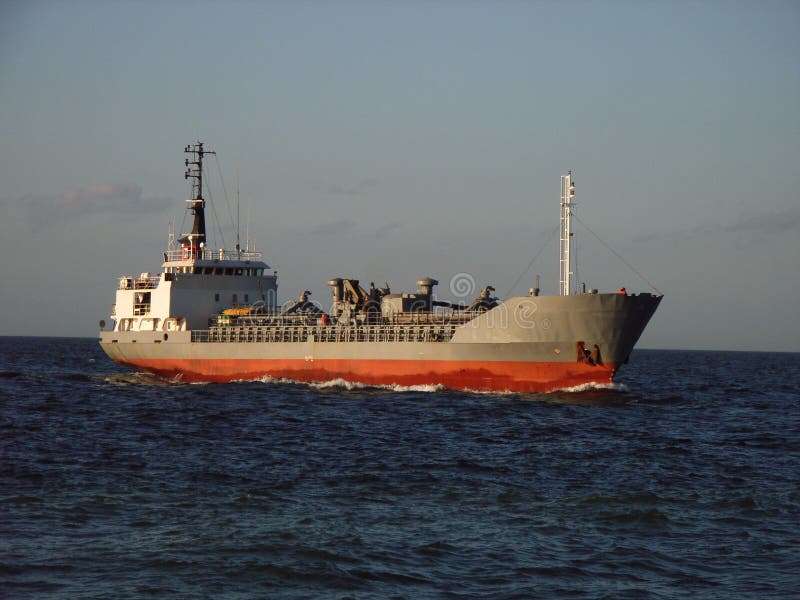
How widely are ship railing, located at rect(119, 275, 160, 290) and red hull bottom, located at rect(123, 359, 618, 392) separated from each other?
4560 mm

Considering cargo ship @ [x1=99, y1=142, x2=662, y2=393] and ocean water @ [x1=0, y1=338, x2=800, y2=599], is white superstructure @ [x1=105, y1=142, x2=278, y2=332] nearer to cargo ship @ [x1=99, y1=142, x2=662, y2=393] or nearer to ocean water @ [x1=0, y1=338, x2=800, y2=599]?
cargo ship @ [x1=99, y1=142, x2=662, y2=393]

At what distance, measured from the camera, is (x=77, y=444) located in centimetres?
2553

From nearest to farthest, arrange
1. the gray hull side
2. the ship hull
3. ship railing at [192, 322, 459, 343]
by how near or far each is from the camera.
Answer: the gray hull side < the ship hull < ship railing at [192, 322, 459, 343]

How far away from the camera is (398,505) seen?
17891 millimetres

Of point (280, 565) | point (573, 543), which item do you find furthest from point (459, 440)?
point (280, 565)

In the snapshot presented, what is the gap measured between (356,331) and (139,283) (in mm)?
16873

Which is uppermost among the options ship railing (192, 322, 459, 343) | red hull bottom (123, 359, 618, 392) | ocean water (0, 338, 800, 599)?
ship railing (192, 322, 459, 343)

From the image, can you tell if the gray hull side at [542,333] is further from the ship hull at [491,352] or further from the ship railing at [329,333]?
the ship railing at [329,333]

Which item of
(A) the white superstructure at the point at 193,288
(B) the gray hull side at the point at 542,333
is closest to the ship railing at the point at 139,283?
(A) the white superstructure at the point at 193,288

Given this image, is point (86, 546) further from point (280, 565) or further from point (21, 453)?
point (21, 453)

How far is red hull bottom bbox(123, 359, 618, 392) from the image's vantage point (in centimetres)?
3775

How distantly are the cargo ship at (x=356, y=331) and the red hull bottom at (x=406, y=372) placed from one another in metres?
0.05

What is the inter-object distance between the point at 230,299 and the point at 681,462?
113ft

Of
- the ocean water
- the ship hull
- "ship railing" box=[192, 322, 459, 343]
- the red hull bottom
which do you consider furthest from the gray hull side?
the ocean water
